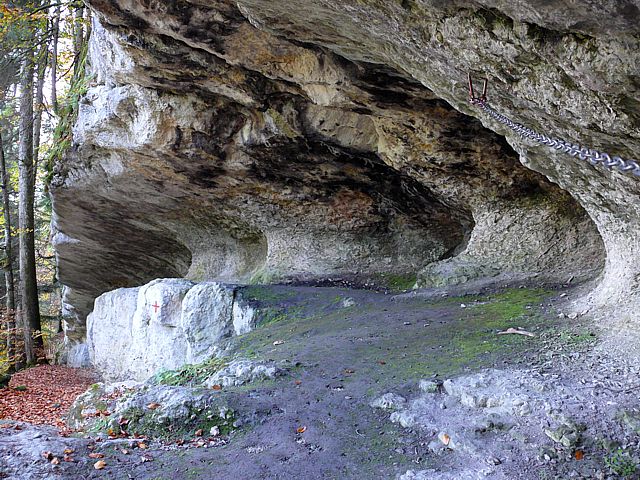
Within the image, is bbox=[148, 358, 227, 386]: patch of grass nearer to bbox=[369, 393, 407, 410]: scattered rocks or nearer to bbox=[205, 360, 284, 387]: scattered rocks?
bbox=[205, 360, 284, 387]: scattered rocks

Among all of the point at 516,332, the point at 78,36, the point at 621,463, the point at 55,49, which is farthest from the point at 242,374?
the point at 55,49

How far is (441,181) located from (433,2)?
20.3 feet

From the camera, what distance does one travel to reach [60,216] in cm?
1521

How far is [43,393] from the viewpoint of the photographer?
12195 mm

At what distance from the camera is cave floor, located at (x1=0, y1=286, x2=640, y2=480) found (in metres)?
3.32

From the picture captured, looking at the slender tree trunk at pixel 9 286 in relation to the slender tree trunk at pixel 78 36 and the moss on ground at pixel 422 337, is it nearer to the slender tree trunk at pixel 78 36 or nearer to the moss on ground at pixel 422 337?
the slender tree trunk at pixel 78 36

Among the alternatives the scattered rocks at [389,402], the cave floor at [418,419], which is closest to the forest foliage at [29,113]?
the cave floor at [418,419]

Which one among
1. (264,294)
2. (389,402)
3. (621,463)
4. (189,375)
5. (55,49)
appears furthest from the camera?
(55,49)

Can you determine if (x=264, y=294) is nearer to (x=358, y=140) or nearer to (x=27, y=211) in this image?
(x=358, y=140)

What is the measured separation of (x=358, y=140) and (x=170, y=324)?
17.1ft

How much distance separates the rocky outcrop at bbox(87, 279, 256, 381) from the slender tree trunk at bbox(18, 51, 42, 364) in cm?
361

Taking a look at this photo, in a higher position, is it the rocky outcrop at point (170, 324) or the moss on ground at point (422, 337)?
the moss on ground at point (422, 337)

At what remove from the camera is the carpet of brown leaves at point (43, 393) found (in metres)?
9.72

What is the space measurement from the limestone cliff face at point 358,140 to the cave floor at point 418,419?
1.27 meters
